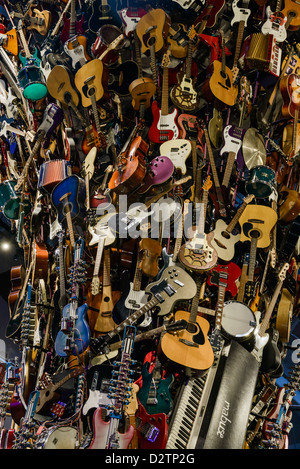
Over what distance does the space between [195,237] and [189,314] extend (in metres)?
0.64

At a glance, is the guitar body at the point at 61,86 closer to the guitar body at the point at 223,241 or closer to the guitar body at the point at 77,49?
the guitar body at the point at 77,49

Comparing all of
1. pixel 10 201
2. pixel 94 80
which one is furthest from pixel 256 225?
pixel 10 201

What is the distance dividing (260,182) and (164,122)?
105cm

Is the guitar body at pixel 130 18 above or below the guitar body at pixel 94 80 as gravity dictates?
above

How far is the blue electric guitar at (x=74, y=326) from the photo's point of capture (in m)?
4.00

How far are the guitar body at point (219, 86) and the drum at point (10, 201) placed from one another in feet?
7.15

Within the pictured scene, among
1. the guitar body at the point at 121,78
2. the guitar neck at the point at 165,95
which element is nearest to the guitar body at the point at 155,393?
the guitar neck at the point at 165,95

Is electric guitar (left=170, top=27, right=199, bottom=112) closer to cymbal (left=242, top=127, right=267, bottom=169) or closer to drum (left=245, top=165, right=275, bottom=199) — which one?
cymbal (left=242, top=127, right=267, bottom=169)

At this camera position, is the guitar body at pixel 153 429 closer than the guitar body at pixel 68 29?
Yes

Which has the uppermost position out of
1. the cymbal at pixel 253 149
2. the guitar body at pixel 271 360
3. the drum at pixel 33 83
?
the drum at pixel 33 83

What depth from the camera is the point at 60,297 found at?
176 inches

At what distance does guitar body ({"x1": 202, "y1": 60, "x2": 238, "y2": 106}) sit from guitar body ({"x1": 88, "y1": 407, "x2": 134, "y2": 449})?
118 inches
